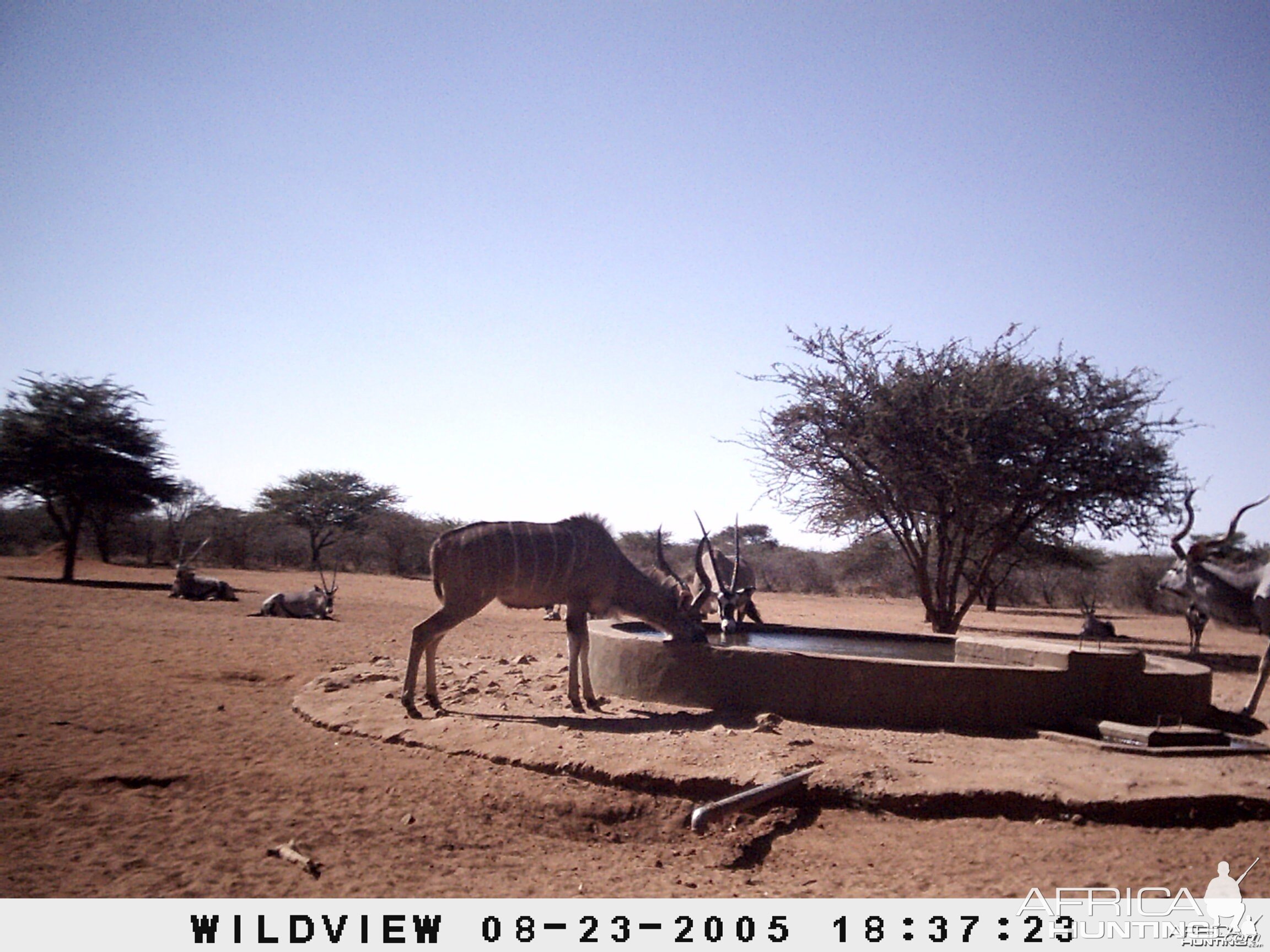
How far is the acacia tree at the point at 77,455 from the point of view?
2497 centimetres

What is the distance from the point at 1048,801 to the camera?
6270 millimetres

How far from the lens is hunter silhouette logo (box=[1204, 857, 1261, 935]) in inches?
183

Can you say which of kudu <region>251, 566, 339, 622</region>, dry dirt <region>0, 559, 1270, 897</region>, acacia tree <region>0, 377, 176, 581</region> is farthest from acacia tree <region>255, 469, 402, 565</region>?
dry dirt <region>0, 559, 1270, 897</region>

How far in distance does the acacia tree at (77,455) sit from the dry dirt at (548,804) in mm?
17682

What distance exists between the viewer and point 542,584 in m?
9.38

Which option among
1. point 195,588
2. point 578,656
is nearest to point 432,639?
point 578,656

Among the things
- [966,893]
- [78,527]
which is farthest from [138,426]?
[966,893]

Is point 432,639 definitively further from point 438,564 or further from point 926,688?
point 926,688

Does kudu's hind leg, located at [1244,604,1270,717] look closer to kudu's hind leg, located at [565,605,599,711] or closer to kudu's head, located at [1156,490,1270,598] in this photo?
kudu's head, located at [1156,490,1270,598]

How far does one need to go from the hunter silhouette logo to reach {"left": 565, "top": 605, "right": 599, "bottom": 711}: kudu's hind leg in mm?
5413
